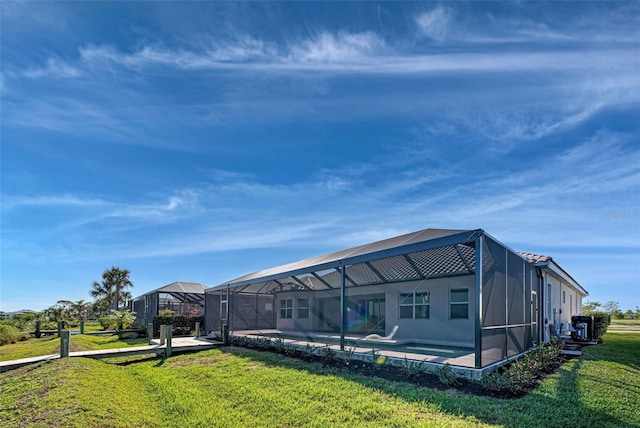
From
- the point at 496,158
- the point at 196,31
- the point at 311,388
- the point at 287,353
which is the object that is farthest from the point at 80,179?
the point at 496,158

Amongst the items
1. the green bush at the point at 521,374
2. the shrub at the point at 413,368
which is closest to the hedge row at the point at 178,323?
the shrub at the point at 413,368

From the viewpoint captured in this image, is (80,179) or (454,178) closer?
(454,178)

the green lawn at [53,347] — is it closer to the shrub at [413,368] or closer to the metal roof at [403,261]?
the metal roof at [403,261]

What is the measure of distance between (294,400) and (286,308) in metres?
13.4

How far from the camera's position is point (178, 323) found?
21484mm

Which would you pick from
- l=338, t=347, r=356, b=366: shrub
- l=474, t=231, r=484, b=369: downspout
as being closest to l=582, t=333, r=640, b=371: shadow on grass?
l=474, t=231, r=484, b=369: downspout

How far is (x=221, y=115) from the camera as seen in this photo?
1257 cm

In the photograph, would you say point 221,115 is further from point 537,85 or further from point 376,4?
point 537,85

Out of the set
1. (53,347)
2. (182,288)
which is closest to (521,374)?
(53,347)

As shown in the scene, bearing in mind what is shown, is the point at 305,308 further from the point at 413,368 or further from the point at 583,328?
the point at 583,328

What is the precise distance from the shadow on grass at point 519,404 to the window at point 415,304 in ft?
17.3

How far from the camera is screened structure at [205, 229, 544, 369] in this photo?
8.10 meters

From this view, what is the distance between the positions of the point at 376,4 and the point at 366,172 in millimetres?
5673

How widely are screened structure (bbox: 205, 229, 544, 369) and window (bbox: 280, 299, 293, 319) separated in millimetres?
50
